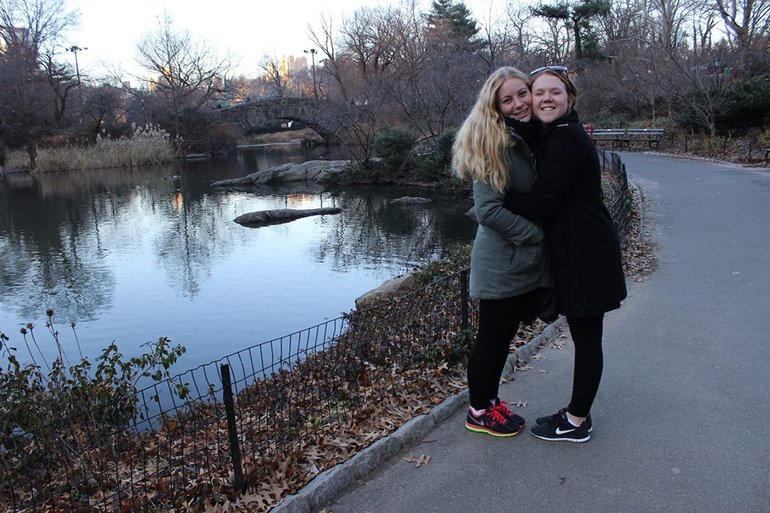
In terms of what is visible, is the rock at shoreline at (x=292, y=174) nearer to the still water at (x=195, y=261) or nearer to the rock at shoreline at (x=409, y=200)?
the still water at (x=195, y=261)

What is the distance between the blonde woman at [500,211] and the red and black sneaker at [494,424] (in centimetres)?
45

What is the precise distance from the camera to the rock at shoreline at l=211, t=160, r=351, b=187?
92.2 ft

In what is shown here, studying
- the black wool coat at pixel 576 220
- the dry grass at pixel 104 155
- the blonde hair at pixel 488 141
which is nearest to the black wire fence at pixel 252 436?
the black wool coat at pixel 576 220

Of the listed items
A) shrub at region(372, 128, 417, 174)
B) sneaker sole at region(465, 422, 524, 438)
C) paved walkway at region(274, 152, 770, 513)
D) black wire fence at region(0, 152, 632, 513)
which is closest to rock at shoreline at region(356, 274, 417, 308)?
black wire fence at region(0, 152, 632, 513)

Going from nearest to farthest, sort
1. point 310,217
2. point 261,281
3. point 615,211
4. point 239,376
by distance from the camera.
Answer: point 239,376
point 615,211
point 261,281
point 310,217

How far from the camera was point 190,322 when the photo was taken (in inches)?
358

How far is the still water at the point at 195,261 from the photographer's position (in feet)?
29.3

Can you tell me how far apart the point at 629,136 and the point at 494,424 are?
28.7 metres

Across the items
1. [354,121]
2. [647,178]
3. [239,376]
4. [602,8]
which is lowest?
[239,376]

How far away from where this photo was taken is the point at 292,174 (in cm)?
2906

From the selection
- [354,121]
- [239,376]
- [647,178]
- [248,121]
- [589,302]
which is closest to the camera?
[589,302]

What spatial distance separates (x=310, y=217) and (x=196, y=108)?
3253 cm

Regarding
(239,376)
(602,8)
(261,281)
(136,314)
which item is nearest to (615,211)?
(239,376)

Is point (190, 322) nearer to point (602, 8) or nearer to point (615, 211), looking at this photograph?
point (615, 211)
